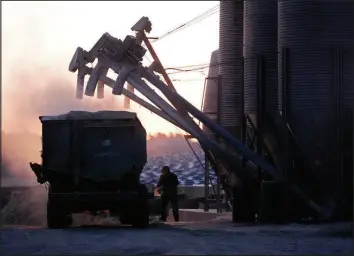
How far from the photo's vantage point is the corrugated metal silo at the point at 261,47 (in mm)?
24469

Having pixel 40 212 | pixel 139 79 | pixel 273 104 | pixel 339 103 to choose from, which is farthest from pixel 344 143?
pixel 40 212

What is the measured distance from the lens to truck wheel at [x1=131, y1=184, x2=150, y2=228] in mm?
20688

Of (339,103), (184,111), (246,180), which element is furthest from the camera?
(184,111)

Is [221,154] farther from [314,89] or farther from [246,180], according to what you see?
[314,89]

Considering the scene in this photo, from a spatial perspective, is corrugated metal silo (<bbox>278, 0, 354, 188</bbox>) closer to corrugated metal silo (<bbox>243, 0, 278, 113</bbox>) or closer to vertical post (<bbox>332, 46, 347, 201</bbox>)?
vertical post (<bbox>332, 46, 347, 201</bbox>)

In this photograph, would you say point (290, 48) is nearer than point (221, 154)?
Yes

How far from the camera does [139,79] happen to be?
24.6 m

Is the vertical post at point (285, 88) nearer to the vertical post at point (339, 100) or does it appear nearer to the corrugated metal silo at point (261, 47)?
the vertical post at point (339, 100)

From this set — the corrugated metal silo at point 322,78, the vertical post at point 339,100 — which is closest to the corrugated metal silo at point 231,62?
the corrugated metal silo at point 322,78

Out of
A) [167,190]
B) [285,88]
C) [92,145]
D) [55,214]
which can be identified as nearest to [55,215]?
[55,214]

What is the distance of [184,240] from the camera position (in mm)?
16562

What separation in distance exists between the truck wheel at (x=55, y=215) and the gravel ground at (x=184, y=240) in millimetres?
1025

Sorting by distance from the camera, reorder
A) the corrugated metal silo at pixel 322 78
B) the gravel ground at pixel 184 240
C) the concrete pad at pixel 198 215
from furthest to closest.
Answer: the concrete pad at pixel 198 215 → the corrugated metal silo at pixel 322 78 → the gravel ground at pixel 184 240

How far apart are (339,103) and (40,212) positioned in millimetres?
14490
